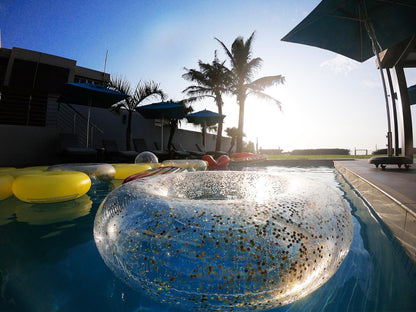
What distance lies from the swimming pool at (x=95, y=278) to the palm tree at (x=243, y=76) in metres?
14.1

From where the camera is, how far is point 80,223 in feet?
7.02

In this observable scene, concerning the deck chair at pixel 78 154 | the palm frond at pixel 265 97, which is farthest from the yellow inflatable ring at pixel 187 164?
the palm frond at pixel 265 97

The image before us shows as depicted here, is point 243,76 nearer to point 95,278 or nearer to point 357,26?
point 357,26

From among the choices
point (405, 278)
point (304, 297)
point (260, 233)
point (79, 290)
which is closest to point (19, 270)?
point (79, 290)

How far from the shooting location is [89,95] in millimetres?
8156

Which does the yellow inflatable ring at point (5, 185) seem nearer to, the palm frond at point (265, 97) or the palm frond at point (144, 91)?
the palm frond at point (144, 91)

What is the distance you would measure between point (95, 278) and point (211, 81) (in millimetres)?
16185

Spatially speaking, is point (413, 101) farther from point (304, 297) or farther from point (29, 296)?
point (29, 296)

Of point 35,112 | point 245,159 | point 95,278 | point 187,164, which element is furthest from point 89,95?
point 95,278

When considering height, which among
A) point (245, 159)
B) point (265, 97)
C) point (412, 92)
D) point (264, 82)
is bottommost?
point (245, 159)

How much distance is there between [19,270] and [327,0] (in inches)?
270

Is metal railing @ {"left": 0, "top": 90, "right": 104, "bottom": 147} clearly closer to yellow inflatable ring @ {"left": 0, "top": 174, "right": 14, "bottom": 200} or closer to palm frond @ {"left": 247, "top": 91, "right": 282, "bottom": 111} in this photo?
yellow inflatable ring @ {"left": 0, "top": 174, "right": 14, "bottom": 200}

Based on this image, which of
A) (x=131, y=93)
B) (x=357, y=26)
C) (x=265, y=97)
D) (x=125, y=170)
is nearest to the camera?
(x=125, y=170)

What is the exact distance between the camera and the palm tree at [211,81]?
51.6 feet
